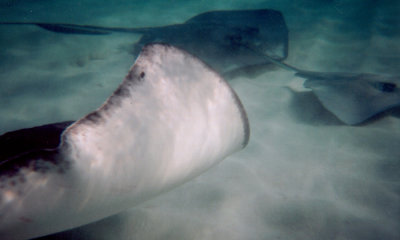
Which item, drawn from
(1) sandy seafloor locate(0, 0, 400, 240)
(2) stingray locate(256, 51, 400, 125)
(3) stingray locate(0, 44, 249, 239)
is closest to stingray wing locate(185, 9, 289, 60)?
(1) sandy seafloor locate(0, 0, 400, 240)

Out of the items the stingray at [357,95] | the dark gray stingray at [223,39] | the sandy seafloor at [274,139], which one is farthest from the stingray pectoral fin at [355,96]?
the dark gray stingray at [223,39]

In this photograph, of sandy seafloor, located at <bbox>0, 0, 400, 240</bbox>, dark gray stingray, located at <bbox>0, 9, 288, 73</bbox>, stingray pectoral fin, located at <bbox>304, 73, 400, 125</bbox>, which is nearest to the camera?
sandy seafloor, located at <bbox>0, 0, 400, 240</bbox>

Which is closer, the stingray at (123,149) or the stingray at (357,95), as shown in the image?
the stingray at (123,149)

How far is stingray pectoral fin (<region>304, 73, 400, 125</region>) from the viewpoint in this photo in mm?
3521

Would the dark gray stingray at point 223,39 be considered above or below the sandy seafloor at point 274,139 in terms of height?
above

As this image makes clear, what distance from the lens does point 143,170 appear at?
1.41m

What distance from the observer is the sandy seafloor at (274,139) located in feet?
7.31

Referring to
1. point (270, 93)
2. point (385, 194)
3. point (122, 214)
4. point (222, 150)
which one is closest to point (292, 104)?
point (270, 93)

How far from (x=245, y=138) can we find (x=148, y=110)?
1180mm

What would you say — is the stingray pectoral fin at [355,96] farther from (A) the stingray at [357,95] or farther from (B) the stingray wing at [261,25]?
(B) the stingray wing at [261,25]

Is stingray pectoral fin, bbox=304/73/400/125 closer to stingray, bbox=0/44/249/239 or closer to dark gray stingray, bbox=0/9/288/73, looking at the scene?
dark gray stingray, bbox=0/9/288/73

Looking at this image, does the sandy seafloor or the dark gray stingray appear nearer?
the sandy seafloor

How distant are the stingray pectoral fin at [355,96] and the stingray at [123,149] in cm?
245

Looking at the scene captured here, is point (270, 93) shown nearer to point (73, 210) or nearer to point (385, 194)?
point (385, 194)
